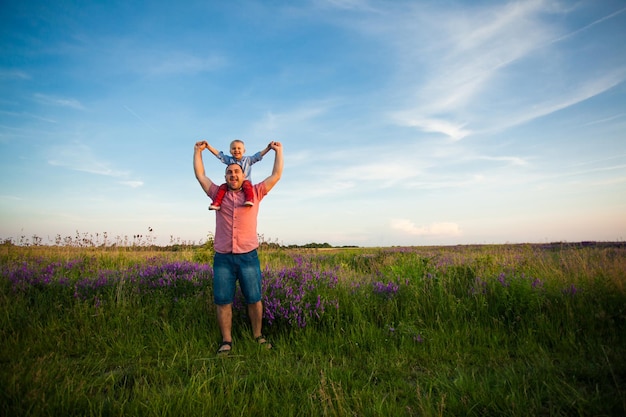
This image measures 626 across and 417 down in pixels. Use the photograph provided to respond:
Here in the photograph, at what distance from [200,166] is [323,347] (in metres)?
3.09

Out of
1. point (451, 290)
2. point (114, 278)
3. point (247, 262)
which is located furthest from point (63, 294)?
point (451, 290)

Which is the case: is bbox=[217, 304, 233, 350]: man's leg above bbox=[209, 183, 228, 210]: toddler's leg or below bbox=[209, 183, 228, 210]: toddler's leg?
below

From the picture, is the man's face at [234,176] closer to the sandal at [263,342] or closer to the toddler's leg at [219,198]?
the toddler's leg at [219,198]

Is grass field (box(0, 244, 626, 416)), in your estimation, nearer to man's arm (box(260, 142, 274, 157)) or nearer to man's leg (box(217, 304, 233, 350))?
man's leg (box(217, 304, 233, 350))

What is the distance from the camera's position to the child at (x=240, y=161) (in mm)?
4781

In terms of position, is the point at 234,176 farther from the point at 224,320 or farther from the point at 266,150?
the point at 224,320

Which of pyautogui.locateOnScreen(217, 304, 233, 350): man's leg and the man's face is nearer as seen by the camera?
pyautogui.locateOnScreen(217, 304, 233, 350): man's leg

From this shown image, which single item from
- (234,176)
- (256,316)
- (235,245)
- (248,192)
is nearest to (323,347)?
(256,316)

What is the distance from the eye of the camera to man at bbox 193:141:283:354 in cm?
467

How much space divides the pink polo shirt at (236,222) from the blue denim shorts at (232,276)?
110 mm

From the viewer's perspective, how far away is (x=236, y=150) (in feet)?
16.1

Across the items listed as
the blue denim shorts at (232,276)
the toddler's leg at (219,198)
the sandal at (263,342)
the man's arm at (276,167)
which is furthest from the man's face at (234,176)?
the sandal at (263,342)

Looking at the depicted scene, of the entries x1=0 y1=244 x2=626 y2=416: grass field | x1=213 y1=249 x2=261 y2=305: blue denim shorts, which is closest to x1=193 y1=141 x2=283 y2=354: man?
x1=213 y1=249 x2=261 y2=305: blue denim shorts

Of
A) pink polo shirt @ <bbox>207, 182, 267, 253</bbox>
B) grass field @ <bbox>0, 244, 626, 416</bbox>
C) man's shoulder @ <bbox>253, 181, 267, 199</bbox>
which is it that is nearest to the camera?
grass field @ <bbox>0, 244, 626, 416</bbox>
